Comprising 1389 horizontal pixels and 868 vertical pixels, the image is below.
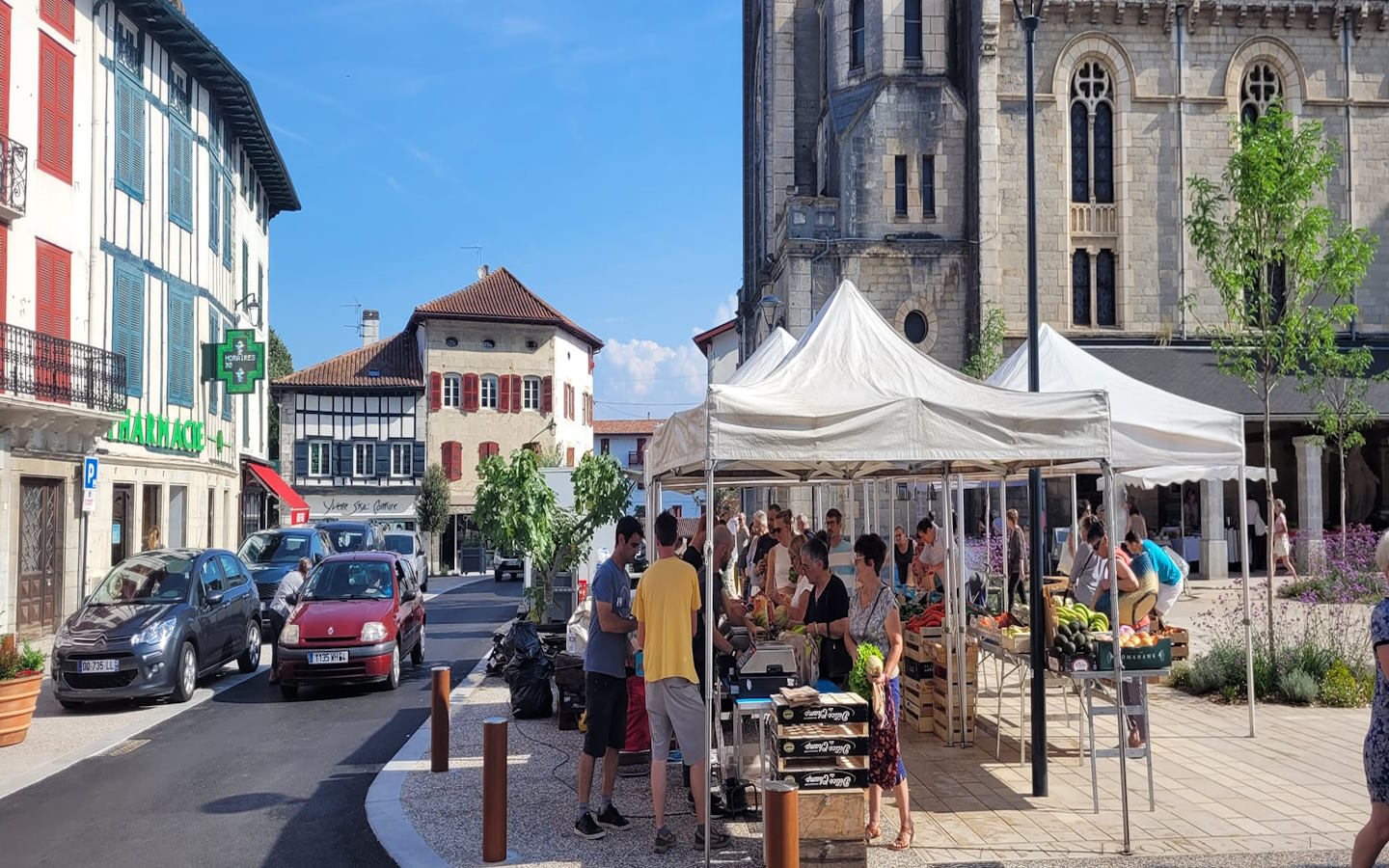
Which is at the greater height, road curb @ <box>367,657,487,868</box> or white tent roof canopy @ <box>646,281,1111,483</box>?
white tent roof canopy @ <box>646,281,1111,483</box>

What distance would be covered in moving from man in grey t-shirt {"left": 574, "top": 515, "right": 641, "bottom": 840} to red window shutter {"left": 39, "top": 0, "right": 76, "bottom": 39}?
1815cm

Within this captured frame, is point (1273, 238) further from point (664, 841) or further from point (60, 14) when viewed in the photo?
point (60, 14)

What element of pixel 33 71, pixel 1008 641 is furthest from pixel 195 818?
pixel 33 71

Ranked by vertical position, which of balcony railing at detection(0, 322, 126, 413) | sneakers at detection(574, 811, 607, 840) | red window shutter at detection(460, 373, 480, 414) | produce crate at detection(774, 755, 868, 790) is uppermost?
red window shutter at detection(460, 373, 480, 414)

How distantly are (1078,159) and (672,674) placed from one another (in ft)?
88.3

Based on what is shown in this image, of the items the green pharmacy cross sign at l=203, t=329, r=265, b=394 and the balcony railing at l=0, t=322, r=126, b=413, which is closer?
the balcony railing at l=0, t=322, r=126, b=413

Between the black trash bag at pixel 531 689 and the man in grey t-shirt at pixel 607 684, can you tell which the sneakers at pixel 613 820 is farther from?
the black trash bag at pixel 531 689

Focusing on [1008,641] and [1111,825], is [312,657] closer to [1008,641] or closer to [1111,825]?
[1008,641]

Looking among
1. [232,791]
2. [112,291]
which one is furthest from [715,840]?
Answer: [112,291]

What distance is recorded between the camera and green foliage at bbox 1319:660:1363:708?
37.5 ft

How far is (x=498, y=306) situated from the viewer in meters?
56.1

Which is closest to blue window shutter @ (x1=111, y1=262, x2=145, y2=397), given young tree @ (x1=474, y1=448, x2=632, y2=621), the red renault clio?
the red renault clio

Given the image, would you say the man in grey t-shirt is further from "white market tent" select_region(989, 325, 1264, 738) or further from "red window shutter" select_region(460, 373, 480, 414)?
"red window shutter" select_region(460, 373, 480, 414)

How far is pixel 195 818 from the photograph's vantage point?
820 centimetres
